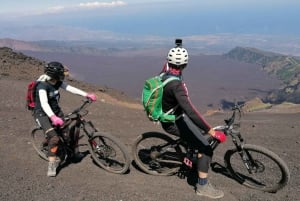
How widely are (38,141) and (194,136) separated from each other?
14.2 feet

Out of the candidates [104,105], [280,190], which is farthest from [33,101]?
[104,105]

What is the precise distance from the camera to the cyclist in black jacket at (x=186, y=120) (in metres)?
6.42

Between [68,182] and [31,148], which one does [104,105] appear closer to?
[31,148]

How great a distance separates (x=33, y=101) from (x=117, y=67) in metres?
159

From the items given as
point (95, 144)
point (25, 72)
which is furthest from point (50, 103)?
point (25, 72)

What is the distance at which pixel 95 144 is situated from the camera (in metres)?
8.24

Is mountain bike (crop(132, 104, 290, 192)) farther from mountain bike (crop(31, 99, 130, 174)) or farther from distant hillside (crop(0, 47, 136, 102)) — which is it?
distant hillside (crop(0, 47, 136, 102))

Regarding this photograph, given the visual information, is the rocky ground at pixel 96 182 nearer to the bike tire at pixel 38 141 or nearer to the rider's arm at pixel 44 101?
the bike tire at pixel 38 141

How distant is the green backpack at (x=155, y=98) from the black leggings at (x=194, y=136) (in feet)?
0.70

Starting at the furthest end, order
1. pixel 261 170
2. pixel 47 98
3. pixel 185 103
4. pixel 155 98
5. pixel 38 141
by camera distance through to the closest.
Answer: pixel 38 141, pixel 47 98, pixel 261 170, pixel 155 98, pixel 185 103

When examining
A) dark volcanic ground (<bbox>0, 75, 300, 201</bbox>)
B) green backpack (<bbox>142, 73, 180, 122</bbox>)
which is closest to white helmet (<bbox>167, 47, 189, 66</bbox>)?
green backpack (<bbox>142, 73, 180, 122</bbox>)

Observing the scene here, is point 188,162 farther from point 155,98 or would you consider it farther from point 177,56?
point 177,56

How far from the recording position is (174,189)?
293 inches

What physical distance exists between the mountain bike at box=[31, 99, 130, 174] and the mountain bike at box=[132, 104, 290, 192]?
0.40 meters
